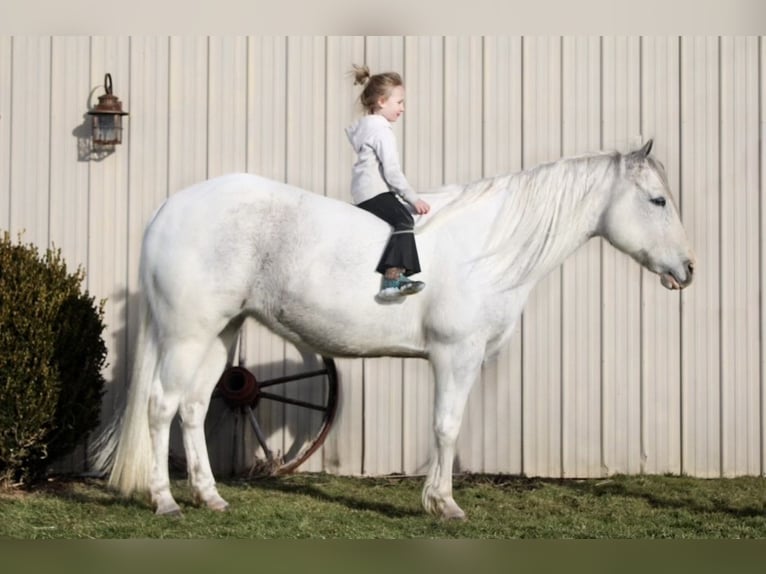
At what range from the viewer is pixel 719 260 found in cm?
823

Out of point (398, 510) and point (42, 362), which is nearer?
point (398, 510)

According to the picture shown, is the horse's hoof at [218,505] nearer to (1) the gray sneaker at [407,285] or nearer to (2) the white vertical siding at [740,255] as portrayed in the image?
(1) the gray sneaker at [407,285]

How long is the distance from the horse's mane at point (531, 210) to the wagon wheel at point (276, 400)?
1.84 meters

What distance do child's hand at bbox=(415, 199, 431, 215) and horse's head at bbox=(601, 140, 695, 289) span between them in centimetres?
100

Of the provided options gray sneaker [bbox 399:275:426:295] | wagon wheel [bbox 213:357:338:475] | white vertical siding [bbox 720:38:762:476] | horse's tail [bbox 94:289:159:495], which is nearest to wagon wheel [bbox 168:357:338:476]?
wagon wheel [bbox 213:357:338:475]

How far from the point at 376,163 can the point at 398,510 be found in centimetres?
189

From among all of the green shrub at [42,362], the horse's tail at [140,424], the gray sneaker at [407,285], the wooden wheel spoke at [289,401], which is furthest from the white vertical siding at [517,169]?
the gray sneaker at [407,285]

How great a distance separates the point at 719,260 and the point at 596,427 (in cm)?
134

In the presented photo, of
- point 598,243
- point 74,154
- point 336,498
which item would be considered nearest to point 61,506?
point 336,498

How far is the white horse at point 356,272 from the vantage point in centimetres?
647

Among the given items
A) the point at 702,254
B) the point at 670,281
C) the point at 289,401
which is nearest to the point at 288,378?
the point at 289,401

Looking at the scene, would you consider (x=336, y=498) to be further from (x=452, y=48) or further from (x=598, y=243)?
(x=452, y=48)

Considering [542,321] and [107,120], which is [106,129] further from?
[542,321]

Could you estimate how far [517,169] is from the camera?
324 inches
